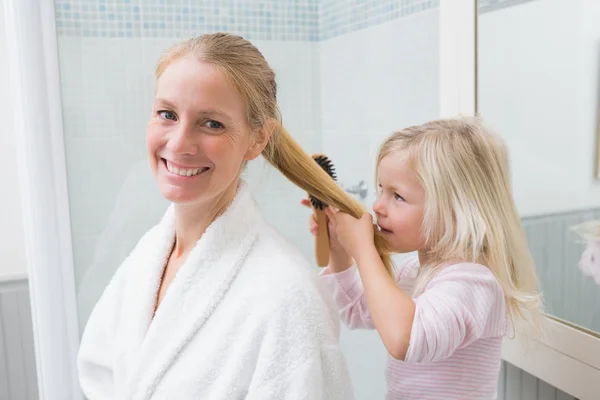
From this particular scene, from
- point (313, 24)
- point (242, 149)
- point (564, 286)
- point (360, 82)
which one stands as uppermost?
point (313, 24)

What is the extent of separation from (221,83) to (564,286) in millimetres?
633

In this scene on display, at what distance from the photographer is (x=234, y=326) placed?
0.85 m

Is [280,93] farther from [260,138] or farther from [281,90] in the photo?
[260,138]

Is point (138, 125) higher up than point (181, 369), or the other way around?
point (138, 125)

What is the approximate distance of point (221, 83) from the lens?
2.81 feet

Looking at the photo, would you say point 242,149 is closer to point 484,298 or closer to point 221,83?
point 221,83

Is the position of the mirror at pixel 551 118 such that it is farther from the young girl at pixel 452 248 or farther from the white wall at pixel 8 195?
the white wall at pixel 8 195

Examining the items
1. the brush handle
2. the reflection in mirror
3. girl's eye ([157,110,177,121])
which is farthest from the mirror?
girl's eye ([157,110,177,121])

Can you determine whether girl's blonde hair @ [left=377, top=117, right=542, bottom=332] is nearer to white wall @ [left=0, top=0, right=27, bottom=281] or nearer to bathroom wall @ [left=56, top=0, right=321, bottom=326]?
bathroom wall @ [left=56, top=0, right=321, bottom=326]

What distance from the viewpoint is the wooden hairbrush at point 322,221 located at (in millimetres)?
1058

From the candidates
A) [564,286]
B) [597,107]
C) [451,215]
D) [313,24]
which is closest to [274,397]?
[451,215]

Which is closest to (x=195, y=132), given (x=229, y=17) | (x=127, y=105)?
(x=127, y=105)

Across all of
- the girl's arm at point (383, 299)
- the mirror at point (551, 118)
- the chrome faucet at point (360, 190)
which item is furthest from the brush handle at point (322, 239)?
the chrome faucet at point (360, 190)

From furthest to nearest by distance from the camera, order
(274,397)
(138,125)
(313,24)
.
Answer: (313,24)
(138,125)
(274,397)
